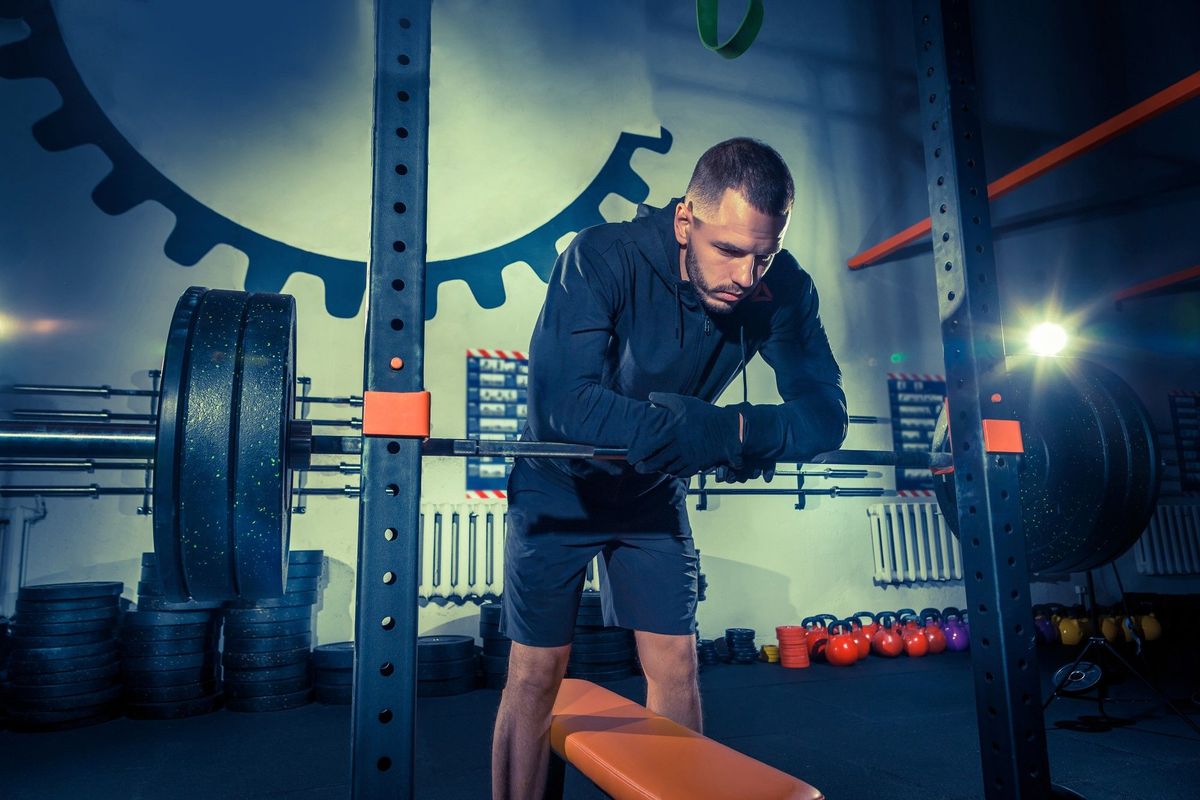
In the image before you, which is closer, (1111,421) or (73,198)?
(1111,421)

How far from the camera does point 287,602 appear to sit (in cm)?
344

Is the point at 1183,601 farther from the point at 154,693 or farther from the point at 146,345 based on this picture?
the point at 146,345

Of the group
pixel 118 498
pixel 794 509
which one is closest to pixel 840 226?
pixel 794 509

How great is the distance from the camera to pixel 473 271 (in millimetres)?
4453

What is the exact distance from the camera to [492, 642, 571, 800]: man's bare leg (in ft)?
5.07

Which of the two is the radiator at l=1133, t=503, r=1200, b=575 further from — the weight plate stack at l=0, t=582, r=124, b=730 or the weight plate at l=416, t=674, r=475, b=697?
the weight plate stack at l=0, t=582, r=124, b=730

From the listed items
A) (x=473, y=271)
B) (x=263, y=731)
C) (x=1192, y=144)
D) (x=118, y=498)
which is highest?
(x=1192, y=144)

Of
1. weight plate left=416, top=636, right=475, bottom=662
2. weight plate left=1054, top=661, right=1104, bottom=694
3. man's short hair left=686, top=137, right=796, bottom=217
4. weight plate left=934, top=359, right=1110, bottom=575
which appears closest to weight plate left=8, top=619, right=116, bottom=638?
weight plate left=416, top=636, right=475, bottom=662

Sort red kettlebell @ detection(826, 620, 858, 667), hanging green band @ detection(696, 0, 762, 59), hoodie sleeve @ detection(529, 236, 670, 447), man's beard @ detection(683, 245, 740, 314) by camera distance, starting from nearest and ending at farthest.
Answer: hanging green band @ detection(696, 0, 762, 59) < hoodie sleeve @ detection(529, 236, 670, 447) < man's beard @ detection(683, 245, 740, 314) < red kettlebell @ detection(826, 620, 858, 667)

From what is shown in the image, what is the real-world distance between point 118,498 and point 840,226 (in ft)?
16.1

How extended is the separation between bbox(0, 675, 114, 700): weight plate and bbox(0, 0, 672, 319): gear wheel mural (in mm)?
2018

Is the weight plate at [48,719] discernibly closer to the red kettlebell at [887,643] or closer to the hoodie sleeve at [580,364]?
the hoodie sleeve at [580,364]

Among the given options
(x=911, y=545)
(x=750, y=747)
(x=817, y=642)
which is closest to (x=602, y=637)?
(x=750, y=747)

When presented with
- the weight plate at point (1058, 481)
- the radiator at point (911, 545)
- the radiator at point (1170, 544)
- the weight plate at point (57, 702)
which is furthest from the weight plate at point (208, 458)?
the radiator at point (1170, 544)
